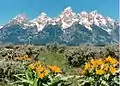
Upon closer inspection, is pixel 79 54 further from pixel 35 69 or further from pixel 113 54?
pixel 35 69

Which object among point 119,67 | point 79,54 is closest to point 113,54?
point 79,54

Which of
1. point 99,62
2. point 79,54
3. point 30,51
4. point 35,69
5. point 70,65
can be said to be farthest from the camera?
point 30,51

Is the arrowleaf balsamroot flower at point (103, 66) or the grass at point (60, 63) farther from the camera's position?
the grass at point (60, 63)

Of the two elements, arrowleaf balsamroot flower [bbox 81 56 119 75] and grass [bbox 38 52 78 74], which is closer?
arrowleaf balsamroot flower [bbox 81 56 119 75]

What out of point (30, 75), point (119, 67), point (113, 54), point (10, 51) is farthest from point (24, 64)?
point (113, 54)

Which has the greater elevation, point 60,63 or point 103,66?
point 60,63

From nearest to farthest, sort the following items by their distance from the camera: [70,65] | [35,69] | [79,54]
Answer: [35,69], [70,65], [79,54]

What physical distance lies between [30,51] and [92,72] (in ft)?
47.4

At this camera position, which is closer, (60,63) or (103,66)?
(103,66)

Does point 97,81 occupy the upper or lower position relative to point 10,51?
lower

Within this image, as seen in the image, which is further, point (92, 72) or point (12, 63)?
point (12, 63)

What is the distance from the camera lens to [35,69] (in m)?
8.80

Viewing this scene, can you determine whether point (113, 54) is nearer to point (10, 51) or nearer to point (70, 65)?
point (70, 65)

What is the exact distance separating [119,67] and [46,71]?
159 cm
